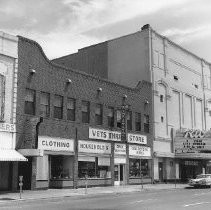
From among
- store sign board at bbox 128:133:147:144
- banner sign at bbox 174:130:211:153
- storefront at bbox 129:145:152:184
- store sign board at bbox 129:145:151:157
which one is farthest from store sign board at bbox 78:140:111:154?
banner sign at bbox 174:130:211:153

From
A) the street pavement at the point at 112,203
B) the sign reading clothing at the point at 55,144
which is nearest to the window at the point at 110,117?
the sign reading clothing at the point at 55,144

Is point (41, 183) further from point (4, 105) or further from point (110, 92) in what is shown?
point (110, 92)

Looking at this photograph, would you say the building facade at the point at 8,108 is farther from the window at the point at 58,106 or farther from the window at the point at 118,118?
the window at the point at 118,118

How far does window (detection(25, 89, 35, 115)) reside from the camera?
104 feet

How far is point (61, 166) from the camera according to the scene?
35.0 m

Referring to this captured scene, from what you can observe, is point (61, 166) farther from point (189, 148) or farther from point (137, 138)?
point (189, 148)

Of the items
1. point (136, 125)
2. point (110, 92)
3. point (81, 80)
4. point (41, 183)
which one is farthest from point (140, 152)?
point (41, 183)

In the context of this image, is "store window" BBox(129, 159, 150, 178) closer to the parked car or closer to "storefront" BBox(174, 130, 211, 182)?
"storefront" BBox(174, 130, 211, 182)

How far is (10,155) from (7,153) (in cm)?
27

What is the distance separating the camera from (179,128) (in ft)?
163

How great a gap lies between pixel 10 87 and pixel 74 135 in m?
7.51

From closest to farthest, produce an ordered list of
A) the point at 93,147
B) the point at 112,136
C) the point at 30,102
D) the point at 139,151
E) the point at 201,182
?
the point at 30,102, the point at 93,147, the point at 201,182, the point at 112,136, the point at 139,151

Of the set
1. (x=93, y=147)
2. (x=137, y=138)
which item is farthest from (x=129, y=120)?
(x=93, y=147)

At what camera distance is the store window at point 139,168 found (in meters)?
41.9
